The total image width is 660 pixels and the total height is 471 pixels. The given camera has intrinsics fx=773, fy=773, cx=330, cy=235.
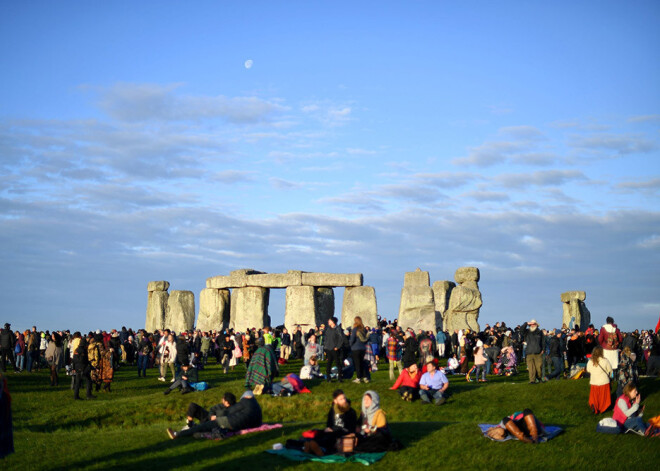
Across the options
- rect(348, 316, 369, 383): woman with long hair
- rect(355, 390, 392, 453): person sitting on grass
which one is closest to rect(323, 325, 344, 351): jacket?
rect(348, 316, 369, 383): woman with long hair

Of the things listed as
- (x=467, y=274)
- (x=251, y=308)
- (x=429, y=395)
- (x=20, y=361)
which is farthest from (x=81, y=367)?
(x=467, y=274)

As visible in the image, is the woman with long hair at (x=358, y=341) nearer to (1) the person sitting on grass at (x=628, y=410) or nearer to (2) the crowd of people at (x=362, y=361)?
(2) the crowd of people at (x=362, y=361)

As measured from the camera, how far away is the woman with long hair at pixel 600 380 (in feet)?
60.0

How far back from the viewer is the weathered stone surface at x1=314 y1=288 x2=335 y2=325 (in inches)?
1570

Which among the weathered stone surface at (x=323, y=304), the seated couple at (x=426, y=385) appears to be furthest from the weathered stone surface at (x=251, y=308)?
the seated couple at (x=426, y=385)

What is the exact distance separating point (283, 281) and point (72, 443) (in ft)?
84.0

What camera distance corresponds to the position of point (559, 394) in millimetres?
20359

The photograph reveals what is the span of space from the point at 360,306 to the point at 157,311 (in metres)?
13.0

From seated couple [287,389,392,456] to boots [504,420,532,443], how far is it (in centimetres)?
238

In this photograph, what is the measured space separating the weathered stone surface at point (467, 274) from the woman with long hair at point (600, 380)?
24.1 meters

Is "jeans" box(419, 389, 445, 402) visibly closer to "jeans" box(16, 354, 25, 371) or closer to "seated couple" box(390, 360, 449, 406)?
"seated couple" box(390, 360, 449, 406)

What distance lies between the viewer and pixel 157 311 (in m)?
44.8

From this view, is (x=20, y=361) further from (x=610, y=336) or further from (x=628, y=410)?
(x=628, y=410)

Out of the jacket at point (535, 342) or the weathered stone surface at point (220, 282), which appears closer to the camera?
the jacket at point (535, 342)
